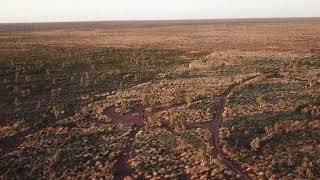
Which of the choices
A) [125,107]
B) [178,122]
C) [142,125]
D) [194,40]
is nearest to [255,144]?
[178,122]

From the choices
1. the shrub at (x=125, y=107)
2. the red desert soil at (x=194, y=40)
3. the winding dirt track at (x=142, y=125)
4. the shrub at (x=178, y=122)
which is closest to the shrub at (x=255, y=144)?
the winding dirt track at (x=142, y=125)

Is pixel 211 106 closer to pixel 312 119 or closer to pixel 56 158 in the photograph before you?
pixel 312 119

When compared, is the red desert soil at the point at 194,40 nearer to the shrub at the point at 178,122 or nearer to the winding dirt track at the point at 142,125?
the winding dirt track at the point at 142,125

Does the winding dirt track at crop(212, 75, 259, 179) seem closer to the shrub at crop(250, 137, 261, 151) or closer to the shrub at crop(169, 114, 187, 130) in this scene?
the shrub at crop(250, 137, 261, 151)

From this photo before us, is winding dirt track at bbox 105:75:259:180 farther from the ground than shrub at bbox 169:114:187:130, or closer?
closer

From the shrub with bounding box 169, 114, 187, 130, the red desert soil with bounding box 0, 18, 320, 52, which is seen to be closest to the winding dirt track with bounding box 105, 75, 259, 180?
the shrub with bounding box 169, 114, 187, 130

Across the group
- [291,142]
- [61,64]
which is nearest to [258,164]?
[291,142]

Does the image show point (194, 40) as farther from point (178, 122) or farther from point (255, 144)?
point (255, 144)

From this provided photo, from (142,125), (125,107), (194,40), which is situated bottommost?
(194,40)
